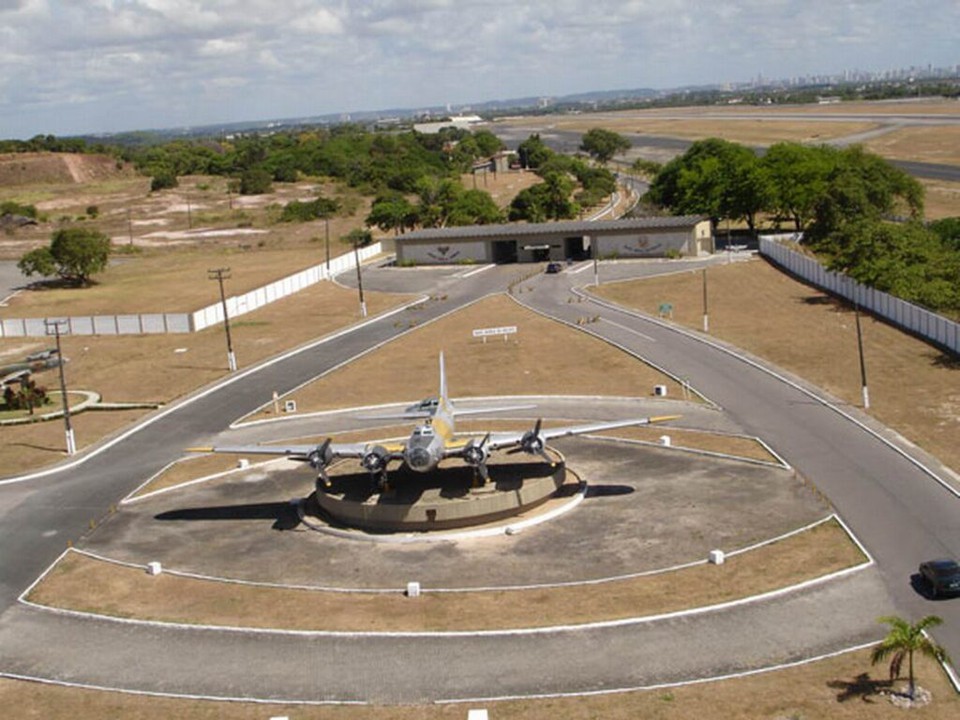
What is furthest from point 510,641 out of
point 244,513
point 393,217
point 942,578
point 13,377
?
point 393,217

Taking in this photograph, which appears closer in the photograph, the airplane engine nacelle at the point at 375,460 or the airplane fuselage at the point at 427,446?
the airplane fuselage at the point at 427,446

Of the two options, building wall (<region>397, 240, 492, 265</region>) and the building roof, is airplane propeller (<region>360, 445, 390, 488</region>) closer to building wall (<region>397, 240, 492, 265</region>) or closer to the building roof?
the building roof

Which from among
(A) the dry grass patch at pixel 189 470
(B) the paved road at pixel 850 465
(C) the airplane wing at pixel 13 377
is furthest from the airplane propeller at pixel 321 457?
(C) the airplane wing at pixel 13 377

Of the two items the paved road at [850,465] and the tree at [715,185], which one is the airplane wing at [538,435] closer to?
A: the paved road at [850,465]

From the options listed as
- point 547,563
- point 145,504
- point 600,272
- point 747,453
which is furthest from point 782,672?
point 600,272

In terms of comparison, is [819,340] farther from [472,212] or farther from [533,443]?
[472,212]

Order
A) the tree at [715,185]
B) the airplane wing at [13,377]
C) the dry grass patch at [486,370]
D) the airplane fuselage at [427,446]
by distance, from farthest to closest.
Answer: the tree at [715,185] → the airplane wing at [13,377] → the dry grass patch at [486,370] → the airplane fuselage at [427,446]

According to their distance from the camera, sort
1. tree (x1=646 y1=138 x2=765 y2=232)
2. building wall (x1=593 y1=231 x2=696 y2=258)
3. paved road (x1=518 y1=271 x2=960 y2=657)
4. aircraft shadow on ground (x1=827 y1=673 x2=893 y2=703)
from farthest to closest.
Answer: tree (x1=646 y1=138 x2=765 y2=232) → building wall (x1=593 y1=231 x2=696 y2=258) → paved road (x1=518 y1=271 x2=960 y2=657) → aircraft shadow on ground (x1=827 y1=673 x2=893 y2=703)

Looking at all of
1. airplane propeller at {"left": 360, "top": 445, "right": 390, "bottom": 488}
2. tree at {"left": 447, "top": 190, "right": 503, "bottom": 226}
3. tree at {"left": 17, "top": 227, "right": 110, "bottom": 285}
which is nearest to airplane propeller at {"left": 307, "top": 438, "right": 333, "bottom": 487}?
airplane propeller at {"left": 360, "top": 445, "right": 390, "bottom": 488}
